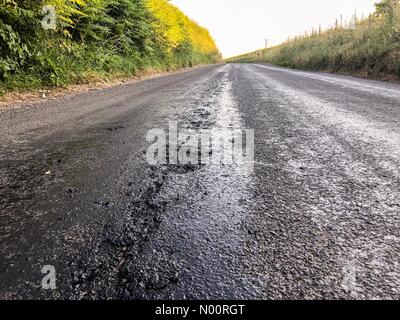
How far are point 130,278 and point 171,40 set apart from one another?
1967 centimetres

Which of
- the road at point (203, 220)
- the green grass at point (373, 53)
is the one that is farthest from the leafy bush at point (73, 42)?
the green grass at point (373, 53)

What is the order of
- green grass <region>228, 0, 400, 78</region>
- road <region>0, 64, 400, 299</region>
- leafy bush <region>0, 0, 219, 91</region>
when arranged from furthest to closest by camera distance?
green grass <region>228, 0, 400, 78</region> < leafy bush <region>0, 0, 219, 91</region> < road <region>0, 64, 400, 299</region>

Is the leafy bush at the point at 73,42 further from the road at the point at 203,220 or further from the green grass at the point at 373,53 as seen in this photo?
the green grass at the point at 373,53

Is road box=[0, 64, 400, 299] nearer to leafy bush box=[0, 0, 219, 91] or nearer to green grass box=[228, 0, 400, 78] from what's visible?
leafy bush box=[0, 0, 219, 91]

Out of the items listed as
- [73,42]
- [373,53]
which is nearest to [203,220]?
[73,42]

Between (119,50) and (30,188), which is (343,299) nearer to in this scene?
(30,188)

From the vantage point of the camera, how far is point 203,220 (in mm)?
1426

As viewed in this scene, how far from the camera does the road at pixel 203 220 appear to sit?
101cm

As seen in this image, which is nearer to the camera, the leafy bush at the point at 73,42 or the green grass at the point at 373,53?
the leafy bush at the point at 73,42

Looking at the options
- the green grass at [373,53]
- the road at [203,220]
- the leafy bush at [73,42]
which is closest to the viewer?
the road at [203,220]

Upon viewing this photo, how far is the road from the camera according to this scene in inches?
39.6

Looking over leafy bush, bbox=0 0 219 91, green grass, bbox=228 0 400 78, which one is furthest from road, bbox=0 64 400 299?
green grass, bbox=228 0 400 78

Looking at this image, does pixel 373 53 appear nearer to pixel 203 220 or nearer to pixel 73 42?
pixel 73 42

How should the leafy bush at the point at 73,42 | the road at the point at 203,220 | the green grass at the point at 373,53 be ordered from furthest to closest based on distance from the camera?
1. the green grass at the point at 373,53
2. the leafy bush at the point at 73,42
3. the road at the point at 203,220
